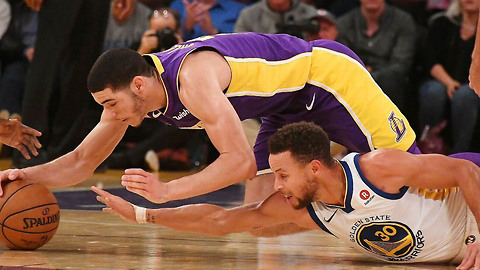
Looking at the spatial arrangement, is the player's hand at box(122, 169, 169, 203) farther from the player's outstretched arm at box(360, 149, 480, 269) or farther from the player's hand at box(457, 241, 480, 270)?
the player's hand at box(457, 241, 480, 270)

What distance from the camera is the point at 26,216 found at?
4.55 m

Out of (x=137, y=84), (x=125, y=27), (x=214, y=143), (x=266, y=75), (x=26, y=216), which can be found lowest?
(x=125, y=27)

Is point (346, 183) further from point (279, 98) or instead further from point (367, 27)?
point (367, 27)

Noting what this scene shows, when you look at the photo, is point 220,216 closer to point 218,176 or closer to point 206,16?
point 218,176

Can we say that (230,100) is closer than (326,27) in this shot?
Yes

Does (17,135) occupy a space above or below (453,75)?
above

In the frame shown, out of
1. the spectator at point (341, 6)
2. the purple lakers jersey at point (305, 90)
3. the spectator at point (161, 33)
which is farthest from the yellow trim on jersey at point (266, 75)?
the spectator at point (341, 6)

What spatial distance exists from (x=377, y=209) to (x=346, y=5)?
6753 mm

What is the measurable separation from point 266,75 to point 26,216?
146cm

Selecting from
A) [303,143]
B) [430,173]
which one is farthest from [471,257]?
[303,143]

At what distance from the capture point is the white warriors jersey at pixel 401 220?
4230 millimetres

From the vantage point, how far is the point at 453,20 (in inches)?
373

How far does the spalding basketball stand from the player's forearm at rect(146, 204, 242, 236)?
0.57m

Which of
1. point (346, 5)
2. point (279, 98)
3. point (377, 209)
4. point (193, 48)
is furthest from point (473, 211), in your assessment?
point (346, 5)
